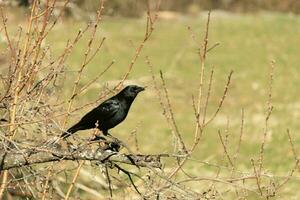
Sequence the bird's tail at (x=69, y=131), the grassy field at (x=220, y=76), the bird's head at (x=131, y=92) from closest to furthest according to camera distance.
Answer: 1. the bird's tail at (x=69, y=131)
2. the bird's head at (x=131, y=92)
3. the grassy field at (x=220, y=76)

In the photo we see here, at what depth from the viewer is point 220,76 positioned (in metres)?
28.5

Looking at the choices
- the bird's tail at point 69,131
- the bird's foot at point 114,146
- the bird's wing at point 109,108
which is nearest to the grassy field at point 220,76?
the bird's wing at point 109,108

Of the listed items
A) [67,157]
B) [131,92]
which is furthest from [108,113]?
[67,157]

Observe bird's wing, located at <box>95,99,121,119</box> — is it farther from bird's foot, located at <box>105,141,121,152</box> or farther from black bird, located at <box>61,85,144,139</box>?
bird's foot, located at <box>105,141,121,152</box>

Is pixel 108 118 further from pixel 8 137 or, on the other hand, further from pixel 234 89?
pixel 234 89

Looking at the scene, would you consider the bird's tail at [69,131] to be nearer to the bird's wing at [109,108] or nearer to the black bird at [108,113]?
the black bird at [108,113]

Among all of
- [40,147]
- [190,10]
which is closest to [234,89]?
[190,10]

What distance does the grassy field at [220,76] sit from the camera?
63.2 feet

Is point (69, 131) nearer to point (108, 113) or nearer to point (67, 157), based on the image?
point (108, 113)

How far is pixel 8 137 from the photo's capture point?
7477 millimetres

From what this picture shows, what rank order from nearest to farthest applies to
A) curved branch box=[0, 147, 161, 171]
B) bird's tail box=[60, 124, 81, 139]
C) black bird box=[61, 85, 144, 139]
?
1. curved branch box=[0, 147, 161, 171]
2. bird's tail box=[60, 124, 81, 139]
3. black bird box=[61, 85, 144, 139]

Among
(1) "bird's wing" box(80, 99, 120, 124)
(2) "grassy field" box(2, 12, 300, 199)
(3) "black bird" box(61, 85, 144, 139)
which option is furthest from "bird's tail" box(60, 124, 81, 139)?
(2) "grassy field" box(2, 12, 300, 199)

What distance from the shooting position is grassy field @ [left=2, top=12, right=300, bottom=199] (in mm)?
19266

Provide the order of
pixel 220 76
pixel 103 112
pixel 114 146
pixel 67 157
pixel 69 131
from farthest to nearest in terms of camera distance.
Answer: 1. pixel 220 76
2. pixel 103 112
3. pixel 69 131
4. pixel 114 146
5. pixel 67 157
